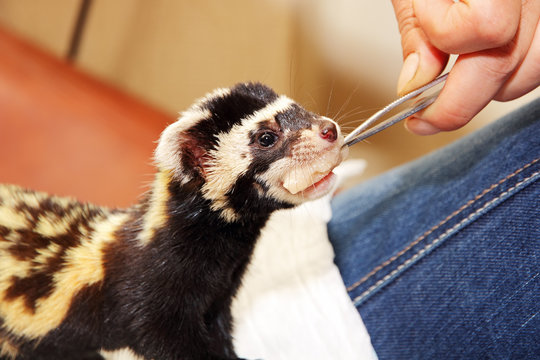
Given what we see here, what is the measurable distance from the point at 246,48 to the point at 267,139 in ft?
4.45

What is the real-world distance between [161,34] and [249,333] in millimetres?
1585

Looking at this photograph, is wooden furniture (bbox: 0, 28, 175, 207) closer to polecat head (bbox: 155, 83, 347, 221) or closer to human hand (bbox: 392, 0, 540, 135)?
polecat head (bbox: 155, 83, 347, 221)

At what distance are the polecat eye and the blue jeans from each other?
0.84 feet

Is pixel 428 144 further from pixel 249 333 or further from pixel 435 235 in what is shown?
pixel 249 333

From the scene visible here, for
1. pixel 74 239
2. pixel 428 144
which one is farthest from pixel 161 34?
pixel 74 239

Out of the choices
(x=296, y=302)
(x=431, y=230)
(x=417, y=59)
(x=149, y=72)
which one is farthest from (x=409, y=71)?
(x=149, y=72)

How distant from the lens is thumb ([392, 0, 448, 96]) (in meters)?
0.75

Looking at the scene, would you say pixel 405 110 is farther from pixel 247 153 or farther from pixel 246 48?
pixel 246 48

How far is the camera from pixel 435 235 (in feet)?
2.73

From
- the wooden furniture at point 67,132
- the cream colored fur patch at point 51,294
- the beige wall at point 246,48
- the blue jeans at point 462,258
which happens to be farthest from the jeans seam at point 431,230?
the beige wall at point 246,48

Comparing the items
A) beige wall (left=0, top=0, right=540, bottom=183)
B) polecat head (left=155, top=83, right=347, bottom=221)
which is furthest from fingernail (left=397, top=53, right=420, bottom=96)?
beige wall (left=0, top=0, right=540, bottom=183)

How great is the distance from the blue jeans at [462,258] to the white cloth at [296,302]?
0.03m

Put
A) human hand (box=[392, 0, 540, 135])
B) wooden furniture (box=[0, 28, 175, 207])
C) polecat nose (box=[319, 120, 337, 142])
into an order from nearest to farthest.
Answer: human hand (box=[392, 0, 540, 135]) → polecat nose (box=[319, 120, 337, 142]) → wooden furniture (box=[0, 28, 175, 207])

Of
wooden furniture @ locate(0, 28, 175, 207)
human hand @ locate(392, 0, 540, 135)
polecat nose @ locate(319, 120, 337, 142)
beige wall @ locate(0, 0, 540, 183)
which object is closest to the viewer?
human hand @ locate(392, 0, 540, 135)
